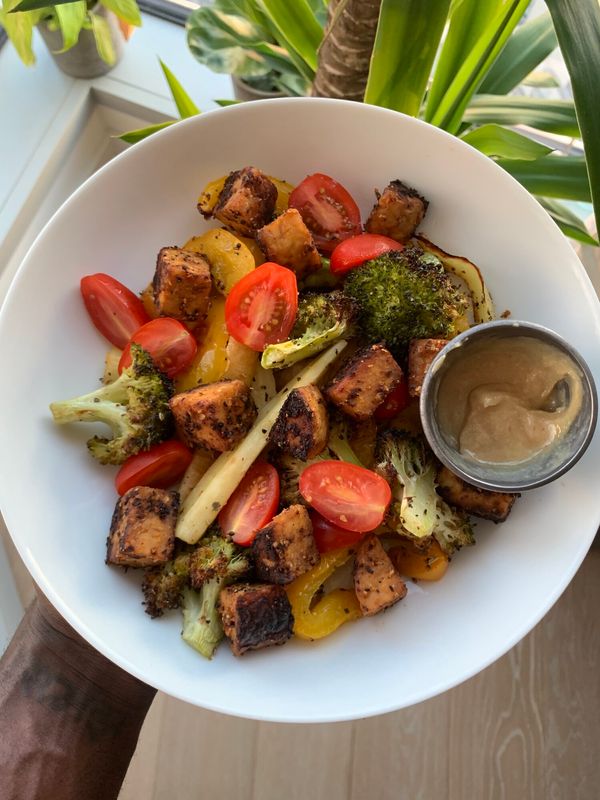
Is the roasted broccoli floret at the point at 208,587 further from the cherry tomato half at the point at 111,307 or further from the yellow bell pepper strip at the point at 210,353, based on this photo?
the cherry tomato half at the point at 111,307

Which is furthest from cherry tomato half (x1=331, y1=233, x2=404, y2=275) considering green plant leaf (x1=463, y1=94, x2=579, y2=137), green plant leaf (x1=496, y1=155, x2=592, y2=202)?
green plant leaf (x1=463, y1=94, x2=579, y2=137)

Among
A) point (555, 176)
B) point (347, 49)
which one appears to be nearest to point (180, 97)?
point (347, 49)

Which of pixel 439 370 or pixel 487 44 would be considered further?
pixel 487 44

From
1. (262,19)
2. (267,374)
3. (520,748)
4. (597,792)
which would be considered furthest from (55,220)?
(597,792)

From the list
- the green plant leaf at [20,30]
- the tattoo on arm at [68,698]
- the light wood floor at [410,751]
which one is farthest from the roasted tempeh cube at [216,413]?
the light wood floor at [410,751]

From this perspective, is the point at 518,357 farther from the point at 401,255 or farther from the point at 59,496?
the point at 59,496

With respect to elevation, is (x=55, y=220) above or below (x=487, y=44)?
below

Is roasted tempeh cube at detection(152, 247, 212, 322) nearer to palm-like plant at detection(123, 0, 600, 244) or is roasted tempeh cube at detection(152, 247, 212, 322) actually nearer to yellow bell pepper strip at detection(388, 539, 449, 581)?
palm-like plant at detection(123, 0, 600, 244)

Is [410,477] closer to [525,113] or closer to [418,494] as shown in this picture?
[418,494]
